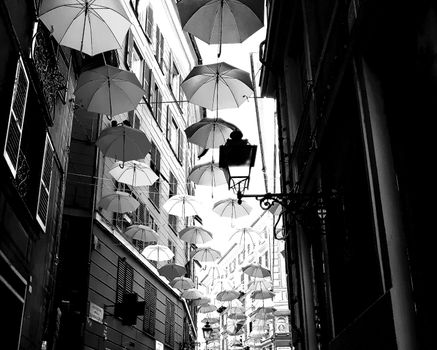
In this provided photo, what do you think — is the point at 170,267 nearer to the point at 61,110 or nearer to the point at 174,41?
the point at 61,110

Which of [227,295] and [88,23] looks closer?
[88,23]

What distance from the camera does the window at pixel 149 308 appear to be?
22.6 meters

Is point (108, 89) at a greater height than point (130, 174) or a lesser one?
lesser

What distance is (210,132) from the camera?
14227mm

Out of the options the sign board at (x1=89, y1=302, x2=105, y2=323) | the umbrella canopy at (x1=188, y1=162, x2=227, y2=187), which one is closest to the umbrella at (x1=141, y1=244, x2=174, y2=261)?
the sign board at (x1=89, y1=302, x2=105, y2=323)

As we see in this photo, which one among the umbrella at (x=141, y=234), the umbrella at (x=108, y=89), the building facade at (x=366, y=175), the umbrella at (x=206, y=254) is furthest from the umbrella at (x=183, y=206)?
the building facade at (x=366, y=175)

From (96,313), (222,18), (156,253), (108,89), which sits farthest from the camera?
(156,253)

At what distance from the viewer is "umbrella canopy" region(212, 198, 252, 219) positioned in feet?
60.1

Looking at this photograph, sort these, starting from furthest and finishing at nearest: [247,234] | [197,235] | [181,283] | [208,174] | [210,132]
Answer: [181,283] < [247,234] < [197,235] < [208,174] < [210,132]

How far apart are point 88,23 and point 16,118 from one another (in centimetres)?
264

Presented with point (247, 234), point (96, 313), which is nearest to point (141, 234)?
point (96, 313)

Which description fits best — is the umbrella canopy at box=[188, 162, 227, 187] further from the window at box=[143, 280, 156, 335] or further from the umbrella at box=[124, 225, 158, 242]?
the window at box=[143, 280, 156, 335]

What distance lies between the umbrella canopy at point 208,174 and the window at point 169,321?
11301 mm

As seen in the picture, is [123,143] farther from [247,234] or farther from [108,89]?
[247,234]
